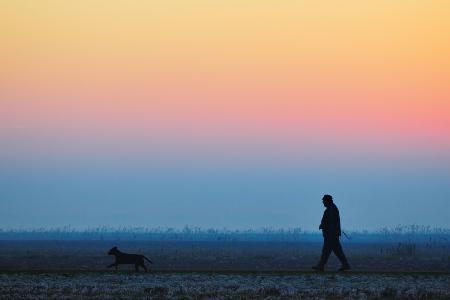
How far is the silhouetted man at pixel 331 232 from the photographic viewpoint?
25656mm

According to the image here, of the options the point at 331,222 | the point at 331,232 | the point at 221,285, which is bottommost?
the point at 221,285

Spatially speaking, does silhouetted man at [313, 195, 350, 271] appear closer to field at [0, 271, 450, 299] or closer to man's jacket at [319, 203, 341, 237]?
man's jacket at [319, 203, 341, 237]

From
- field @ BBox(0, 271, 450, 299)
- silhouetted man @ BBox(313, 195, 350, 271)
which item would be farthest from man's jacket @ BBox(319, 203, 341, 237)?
field @ BBox(0, 271, 450, 299)

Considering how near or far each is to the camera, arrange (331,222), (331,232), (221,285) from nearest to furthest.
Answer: (221,285) < (331,232) < (331,222)

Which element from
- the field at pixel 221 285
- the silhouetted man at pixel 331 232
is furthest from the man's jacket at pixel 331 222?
the field at pixel 221 285

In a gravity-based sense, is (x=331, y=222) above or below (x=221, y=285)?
above

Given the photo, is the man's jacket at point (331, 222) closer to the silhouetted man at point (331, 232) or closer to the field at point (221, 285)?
the silhouetted man at point (331, 232)

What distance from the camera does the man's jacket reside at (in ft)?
84.4

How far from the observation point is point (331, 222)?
25859mm

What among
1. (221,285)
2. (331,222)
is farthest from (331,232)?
(221,285)

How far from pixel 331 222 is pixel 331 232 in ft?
0.99

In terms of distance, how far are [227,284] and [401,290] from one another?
391 centimetres

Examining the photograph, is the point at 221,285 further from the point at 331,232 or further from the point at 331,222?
Answer: the point at 331,222

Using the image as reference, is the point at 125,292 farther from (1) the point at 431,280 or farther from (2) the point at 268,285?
(1) the point at 431,280
